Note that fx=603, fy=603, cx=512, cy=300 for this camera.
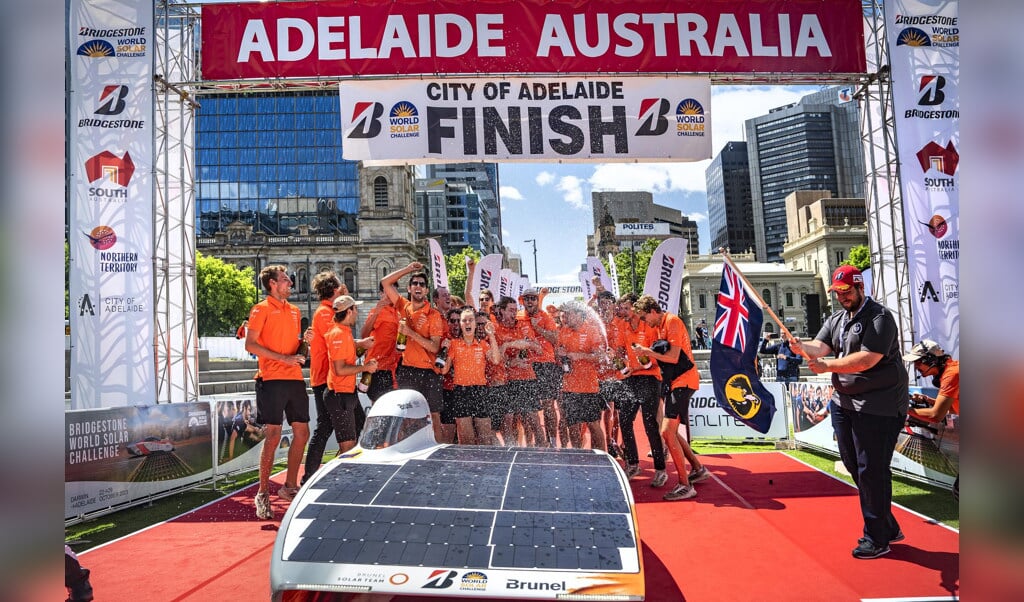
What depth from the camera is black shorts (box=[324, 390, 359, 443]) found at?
17.4ft

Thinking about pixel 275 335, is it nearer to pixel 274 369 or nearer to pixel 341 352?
pixel 274 369

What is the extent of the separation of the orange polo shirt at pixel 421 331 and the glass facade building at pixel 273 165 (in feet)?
224

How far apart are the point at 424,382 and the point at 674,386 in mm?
2358

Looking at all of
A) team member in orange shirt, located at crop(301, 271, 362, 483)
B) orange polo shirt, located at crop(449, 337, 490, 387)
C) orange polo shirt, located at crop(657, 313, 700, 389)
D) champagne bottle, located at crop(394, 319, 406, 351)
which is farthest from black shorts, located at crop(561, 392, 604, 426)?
team member in orange shirt, located at crop(301, 271, 362, 483)

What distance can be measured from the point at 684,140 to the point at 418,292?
4255 millimetres

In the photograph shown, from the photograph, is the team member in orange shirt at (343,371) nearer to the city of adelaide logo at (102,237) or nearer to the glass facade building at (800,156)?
the city of adelaide logo at (102,237)

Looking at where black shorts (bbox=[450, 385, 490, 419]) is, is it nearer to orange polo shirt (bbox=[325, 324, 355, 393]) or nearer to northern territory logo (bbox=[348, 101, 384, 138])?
orange polo shirt (bbox=[325, 324, 355, 393])

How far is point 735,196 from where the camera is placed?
140m

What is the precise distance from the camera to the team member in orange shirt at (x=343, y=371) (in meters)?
5.10

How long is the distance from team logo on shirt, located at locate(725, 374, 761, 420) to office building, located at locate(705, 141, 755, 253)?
138 metres

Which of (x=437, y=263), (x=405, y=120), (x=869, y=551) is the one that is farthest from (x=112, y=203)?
(x=869, y=551)

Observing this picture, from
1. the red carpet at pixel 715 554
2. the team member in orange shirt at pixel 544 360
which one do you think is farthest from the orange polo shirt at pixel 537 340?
the red carpet at pixel 715 554

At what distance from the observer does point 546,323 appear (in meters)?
6.98
